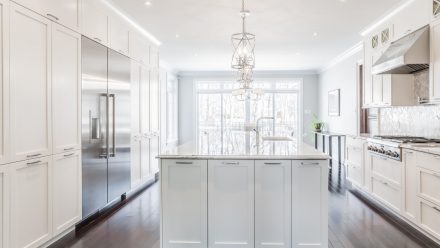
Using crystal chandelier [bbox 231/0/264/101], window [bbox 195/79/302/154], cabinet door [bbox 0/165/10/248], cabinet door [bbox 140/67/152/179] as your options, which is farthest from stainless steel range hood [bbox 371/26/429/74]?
window [bbox 195/79/302/154]

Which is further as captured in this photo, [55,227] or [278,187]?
[55,227]

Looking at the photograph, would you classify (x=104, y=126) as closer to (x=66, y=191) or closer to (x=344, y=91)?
(x=66, y=191)

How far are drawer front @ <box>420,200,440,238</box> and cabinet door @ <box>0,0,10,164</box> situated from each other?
12.3ft

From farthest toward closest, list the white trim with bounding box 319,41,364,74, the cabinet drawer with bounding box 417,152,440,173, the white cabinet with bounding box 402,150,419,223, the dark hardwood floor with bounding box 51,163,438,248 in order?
the white trim with bounding box 319,41,364,74 < the white cabinet with bounding box 402,150,419,223 < the dark hardwood floor with bounding box 51,163,438,248 < the cabinet drawer with bounding box 417,152,440,173

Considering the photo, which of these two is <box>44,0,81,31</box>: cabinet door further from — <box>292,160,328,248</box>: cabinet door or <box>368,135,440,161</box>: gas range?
<box>368,135,440,161</box>: gas range

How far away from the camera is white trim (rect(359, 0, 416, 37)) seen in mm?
3902

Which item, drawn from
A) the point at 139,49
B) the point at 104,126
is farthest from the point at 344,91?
the point at 104,126

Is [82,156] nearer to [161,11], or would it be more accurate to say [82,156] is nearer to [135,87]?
[135,87]

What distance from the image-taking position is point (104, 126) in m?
3.84

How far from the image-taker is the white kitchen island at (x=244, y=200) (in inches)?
105

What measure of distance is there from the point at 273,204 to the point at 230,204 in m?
0.38

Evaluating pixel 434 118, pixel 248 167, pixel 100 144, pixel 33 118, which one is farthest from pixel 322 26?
pixel 33 118

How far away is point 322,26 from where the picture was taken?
4965 millimetres

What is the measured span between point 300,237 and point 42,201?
7.63 feet
